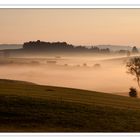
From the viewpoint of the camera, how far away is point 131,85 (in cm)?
586

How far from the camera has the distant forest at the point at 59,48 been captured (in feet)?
19.2

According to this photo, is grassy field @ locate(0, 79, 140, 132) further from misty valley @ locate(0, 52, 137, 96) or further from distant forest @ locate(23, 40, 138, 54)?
distant forest @ locate(23, 40, 138, 54)

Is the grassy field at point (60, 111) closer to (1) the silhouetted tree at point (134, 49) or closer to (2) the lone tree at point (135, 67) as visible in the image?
(2) the lone tree at point (135, 67)

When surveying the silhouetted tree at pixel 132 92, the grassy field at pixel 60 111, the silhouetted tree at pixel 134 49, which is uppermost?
the silhouetted tree at pixel 134 49

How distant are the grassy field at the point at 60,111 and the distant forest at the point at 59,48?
1.48 ft

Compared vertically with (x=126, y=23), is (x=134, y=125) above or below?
below

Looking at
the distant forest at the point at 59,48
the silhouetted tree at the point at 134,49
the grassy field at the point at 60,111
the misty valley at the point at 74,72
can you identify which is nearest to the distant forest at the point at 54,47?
the distant forest at the point at 59,48

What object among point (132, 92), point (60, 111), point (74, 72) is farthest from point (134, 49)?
point (60, 111)

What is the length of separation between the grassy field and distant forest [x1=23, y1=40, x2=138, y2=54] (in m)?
0.45

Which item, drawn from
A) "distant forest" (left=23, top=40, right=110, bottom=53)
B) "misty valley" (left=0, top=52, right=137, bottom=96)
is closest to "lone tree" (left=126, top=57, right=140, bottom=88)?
"misty valley" (left=0, top=52, right=137, bottom=96)
